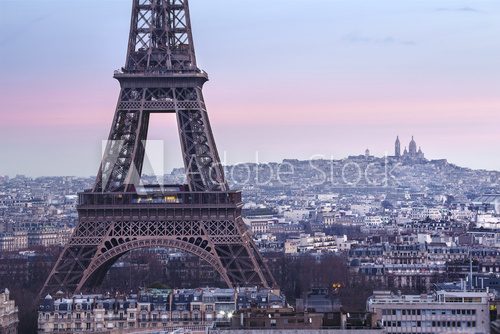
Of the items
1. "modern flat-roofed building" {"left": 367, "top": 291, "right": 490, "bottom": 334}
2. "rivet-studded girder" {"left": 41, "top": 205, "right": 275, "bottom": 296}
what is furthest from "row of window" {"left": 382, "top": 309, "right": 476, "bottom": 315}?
"rivet-studded girder" {"left": 41, "top": 205, "right": 275, "bottom": 296}

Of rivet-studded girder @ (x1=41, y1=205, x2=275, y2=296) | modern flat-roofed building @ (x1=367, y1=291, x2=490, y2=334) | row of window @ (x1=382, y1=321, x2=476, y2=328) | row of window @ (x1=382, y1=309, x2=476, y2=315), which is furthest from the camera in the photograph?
rivet-studded girder @ (x1=41, y1=205, x2=275, y2=296)

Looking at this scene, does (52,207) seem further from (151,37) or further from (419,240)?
(151,37)

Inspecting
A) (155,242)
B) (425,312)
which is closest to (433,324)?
(425,312)

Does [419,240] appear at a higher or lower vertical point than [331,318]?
higher

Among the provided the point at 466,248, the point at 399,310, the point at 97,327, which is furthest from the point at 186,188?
the point at 466,248

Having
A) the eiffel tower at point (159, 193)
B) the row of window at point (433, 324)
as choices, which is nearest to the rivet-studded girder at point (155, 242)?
the eiffel tower at point (159, 193)

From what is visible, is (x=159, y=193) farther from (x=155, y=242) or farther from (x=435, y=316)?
(x=435, y=316)

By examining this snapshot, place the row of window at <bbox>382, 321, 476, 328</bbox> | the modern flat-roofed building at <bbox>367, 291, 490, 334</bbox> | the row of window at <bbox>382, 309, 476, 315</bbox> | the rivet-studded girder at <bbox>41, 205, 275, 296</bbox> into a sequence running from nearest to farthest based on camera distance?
Result: the modern flat-roofed building at <bbox>367, 291, 490, 334</bbox>
the row of window at <bbox>382, 321, 476, 328</bbox>
the row of window at <bbox>382, 309, 476, 315</bbox>
the rivet-studded girder at <bbox>41, 205, 275, 296</bbox>

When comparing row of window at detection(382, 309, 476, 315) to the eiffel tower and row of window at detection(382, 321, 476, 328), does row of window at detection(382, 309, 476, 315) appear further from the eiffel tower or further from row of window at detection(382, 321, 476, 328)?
the eiffel tower
